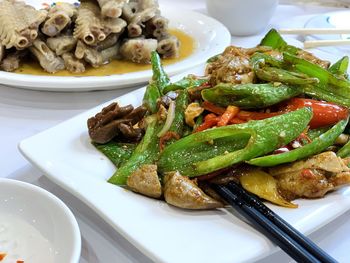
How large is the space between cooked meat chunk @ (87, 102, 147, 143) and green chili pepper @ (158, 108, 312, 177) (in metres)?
0.21

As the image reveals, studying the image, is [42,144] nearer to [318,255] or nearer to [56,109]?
[56,109]

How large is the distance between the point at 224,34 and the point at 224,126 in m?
1.50

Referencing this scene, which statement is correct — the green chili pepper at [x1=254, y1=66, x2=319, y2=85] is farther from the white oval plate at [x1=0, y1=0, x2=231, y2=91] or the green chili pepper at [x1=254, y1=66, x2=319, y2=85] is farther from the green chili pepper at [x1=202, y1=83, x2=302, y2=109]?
the white oval plate at [x1=0, y1=0, x2=231, y2=91]

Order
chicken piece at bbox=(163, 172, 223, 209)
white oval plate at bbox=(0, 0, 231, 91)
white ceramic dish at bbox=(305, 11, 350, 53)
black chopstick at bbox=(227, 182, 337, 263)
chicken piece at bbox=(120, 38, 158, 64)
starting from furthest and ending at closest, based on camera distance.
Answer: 1. white ceramic dish at bbox=(305, 11, 350, 53)
2. chicken piece at bbox=(120, 38, 158, 64)
3. white oval plate at bbox=(0, 0, 231, 91)
4. chicken piece at bbox=(163, 172, 223, 209)
5. black chopstick at bbox=(227, 182, 337, 263)

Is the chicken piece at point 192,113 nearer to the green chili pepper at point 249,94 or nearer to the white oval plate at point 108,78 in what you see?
the green chili pepper at point 249,94

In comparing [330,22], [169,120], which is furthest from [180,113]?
[330,22]

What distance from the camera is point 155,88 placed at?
1.91 metres

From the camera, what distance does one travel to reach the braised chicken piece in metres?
1.40

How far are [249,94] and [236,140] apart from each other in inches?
6.9

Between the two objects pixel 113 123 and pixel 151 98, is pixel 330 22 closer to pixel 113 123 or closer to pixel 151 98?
pixel 151 98

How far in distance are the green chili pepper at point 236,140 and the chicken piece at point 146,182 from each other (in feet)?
0.30

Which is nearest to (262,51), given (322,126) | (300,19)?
(322,126)

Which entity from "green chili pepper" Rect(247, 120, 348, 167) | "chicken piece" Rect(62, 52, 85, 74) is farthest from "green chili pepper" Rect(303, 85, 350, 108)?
"chicken piece" Rect(62, 52, 85, 74)

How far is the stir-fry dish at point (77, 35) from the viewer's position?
2504 millimetres
